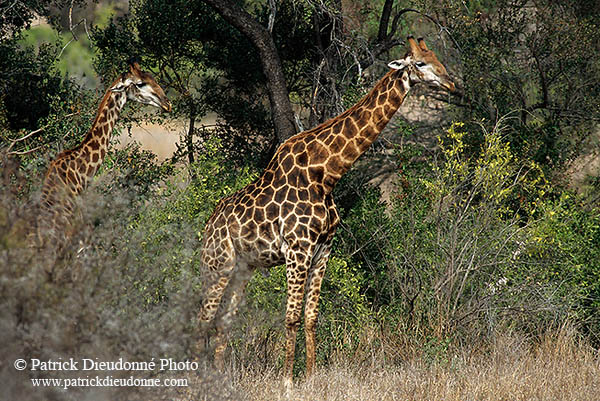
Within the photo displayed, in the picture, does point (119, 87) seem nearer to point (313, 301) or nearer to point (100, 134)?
point (100, 134)

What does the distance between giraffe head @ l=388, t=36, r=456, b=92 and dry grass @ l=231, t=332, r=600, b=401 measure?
7.79 feet

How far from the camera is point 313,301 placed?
6.52 metres

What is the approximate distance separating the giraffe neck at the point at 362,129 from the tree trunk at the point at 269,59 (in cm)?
312

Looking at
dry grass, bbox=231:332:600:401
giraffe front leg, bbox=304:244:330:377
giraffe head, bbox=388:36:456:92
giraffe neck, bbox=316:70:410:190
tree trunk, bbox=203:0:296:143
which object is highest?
tree trunk, bbox=203:0:296:143

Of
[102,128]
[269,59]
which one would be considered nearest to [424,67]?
[102,128]

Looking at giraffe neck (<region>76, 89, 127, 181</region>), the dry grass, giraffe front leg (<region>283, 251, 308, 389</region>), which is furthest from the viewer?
giraffe neck (<region>76, 89, 127, 181</region>)

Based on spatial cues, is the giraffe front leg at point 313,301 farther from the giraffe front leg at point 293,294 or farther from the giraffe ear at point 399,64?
the giraffe ear at point 399,64

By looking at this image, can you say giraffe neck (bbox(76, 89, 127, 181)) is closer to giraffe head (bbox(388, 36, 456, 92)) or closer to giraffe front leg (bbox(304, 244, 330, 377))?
giraffe front leg (bbox(304, 244, 330, 377))

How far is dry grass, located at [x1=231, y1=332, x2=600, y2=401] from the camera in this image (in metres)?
5.91

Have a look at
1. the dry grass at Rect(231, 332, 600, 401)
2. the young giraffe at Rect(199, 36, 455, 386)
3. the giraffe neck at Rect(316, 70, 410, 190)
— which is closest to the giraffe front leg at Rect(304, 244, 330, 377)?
the young giraffe at Rect(199, 36, 455, 386)

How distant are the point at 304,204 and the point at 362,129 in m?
0.79

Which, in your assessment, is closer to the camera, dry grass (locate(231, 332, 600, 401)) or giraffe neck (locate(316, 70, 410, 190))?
dry grass (locate(231, 332, 600, 401))

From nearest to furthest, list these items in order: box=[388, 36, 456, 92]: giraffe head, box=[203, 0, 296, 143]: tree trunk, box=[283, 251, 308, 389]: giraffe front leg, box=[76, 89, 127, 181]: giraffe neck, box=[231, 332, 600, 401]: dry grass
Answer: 1. box=[231, 332, 600, 401]: dry grass
2. box=[283, 251, 308, 389]: giraffe front leg
3. box=[388, 36, 456, 92]: giraffe head
4. box=[76, 89, 127, 181]: giraffe neck
5. box=[203, 0, 296, 143]: tree trunk

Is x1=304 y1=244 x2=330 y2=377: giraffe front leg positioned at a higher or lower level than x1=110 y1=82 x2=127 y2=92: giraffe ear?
lower
